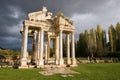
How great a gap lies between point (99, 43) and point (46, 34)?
3527 cm

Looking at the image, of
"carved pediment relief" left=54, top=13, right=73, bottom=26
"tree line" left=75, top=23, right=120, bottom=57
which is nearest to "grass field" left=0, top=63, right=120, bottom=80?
"carved pediment relief" left=54, top=13, right=73, bottom=26

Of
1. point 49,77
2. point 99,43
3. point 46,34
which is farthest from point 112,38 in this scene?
point 49,77

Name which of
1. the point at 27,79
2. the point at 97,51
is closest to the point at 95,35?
the point at 97,51

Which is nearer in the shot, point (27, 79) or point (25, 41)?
point (27, 79)

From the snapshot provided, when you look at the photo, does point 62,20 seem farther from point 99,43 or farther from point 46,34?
point 99,43

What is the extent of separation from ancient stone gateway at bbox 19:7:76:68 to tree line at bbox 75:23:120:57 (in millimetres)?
30297

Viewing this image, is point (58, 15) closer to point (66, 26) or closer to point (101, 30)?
point (66, 26)

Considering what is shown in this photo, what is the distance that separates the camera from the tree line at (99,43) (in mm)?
63531

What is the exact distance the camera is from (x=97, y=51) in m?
66.1

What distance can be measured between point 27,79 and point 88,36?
56126 mm

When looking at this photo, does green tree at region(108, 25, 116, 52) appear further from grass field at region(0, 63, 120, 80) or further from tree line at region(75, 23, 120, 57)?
grass field at region(0, 63, 120, 80)

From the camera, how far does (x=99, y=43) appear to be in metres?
67.2

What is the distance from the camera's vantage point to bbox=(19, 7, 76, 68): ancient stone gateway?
101 ft

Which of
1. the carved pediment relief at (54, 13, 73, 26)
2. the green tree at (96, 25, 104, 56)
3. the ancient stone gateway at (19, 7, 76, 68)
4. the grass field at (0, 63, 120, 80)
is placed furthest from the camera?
the green tree at (96, 25, 104, 56)
